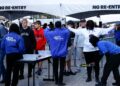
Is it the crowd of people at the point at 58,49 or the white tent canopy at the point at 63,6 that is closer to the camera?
the crowd of people at the point at 58,49

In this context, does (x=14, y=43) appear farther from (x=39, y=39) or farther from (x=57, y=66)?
(x=39, y=39)

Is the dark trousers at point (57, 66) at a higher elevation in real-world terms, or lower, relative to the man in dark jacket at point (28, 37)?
lower

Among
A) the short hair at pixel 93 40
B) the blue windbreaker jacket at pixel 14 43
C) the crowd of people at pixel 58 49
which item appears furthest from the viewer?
the short hair at pixel 93 40

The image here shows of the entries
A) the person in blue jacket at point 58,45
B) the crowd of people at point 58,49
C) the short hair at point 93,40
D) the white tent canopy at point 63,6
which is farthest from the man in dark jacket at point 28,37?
the white tent canopy at point 63,6

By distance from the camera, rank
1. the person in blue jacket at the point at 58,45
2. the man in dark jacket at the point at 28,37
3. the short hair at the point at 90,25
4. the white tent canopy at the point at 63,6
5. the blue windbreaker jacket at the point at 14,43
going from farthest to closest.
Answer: the white tent canopy at the point at 63,6 → the man in dark jacket at the point at 28,37 → the short hair at the point at 90,25 → the person in blue jacket at the point at 58,45 → the blue windbreaker jacket at the point at 14,43

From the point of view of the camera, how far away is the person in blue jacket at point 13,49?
1081cm

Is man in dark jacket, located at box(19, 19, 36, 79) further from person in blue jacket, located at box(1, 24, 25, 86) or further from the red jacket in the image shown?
person in blue jacket, located at box(1, 24, 25, 86)

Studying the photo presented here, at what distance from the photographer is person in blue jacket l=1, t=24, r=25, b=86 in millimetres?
10812

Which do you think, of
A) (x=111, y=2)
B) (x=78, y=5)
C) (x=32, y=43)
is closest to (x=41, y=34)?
(x=32, y=43)

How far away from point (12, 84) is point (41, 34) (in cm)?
365

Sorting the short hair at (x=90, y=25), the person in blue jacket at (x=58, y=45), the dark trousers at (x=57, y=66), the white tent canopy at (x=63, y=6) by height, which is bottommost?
the dark trousers at (x=57, y=66)

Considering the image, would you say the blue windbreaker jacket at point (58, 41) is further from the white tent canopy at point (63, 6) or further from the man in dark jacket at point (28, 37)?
the white tent canopy at point (63, 6)

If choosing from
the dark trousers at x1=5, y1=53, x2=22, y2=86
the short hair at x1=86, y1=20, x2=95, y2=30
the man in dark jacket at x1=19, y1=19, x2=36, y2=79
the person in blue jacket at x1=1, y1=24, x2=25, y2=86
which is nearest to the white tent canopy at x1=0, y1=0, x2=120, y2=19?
the man in dark jacket at x1=19, y1=19, x2=36, y2=79

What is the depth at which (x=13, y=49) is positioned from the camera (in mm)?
10828
